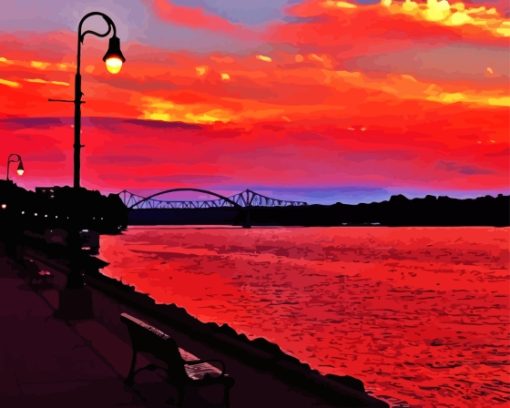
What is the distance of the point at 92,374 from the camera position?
36.6 feet

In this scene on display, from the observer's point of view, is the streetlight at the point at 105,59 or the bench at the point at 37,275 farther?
the bench at the point at 37,275

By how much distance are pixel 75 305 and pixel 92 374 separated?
6.45m

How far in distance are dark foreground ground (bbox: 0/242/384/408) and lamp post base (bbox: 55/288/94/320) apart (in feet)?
0.87

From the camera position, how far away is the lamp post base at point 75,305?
17.3m

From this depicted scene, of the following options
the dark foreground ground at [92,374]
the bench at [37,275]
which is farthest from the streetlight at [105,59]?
the bench at [37,275]

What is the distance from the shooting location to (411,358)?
29.4 m

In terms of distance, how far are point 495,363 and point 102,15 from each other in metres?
20.3

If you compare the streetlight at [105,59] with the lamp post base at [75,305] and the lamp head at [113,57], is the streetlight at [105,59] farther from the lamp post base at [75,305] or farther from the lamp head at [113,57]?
the lamp post base at [75,305]

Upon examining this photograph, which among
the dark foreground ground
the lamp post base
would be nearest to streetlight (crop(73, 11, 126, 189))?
the lamp post base

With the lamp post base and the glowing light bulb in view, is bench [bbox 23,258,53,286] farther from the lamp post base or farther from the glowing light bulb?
the glowing light bulb

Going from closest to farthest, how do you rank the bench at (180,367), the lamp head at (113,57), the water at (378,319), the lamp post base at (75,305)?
the bench at (180,367) → the lamp head at (113,57) → the lamp post base at (75,305) → the water at (378,319)

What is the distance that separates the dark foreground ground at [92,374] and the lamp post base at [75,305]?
266 millimetres

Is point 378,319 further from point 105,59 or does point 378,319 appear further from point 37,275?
point 105,59

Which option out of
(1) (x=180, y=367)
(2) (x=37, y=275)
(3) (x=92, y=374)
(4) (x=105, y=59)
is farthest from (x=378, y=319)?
(1) (x=180, y=367)
